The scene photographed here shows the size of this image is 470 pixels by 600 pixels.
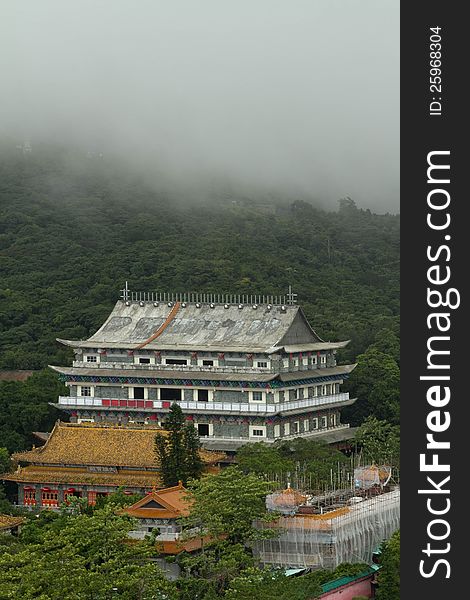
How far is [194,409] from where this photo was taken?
87.7m

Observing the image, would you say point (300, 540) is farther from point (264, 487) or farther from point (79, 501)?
point (79, 501)

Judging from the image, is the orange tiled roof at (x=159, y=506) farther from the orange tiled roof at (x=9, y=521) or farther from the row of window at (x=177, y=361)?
the row of window at (x=177, y=361)

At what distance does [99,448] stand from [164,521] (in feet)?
55.8

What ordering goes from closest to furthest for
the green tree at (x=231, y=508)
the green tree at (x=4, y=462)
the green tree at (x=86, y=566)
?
the green tree at (x=86, y=566)
the green tree at (x=231, y=508)
the green tree at (x=4, y=462)

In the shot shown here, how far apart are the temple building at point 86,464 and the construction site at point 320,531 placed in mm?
13044

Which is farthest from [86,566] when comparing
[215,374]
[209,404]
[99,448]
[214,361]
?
[214,361]

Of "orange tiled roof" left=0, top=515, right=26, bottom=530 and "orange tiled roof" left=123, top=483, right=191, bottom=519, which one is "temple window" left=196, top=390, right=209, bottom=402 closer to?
"orange tiled roof" left=0, top=515, right=26, bottom=530

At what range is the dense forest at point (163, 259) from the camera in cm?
11100

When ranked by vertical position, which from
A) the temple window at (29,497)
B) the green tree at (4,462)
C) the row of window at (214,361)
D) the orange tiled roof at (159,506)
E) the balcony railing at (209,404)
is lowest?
the temple window at (29,497)

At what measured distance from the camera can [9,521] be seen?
219 ft

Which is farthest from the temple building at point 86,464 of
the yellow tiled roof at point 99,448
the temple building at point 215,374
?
Result: the temple building at point 215,374

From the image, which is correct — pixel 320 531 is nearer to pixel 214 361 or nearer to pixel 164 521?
pixel 164 521

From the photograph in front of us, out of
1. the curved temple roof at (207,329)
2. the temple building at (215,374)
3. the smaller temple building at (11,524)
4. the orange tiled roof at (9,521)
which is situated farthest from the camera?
the curved temple roof at (207,329)

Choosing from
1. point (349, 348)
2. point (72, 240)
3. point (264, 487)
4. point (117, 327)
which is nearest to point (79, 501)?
point (264, 487)
